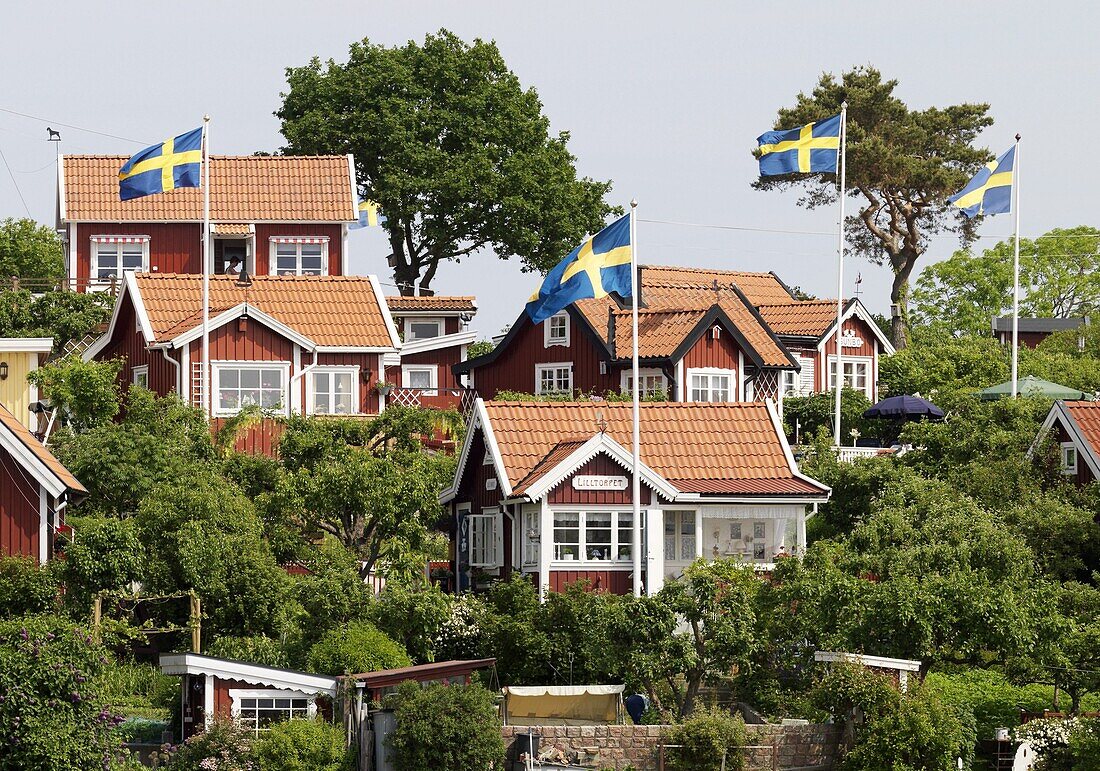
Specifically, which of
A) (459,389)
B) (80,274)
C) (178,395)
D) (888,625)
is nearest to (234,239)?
(80,274)

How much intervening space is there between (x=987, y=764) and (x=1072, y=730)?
2233 millimetres

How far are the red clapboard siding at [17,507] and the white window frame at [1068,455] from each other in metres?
25.1

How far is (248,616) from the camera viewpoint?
126 feet

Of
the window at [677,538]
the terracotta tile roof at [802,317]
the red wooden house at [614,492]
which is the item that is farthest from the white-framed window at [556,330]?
the window at [677,538]

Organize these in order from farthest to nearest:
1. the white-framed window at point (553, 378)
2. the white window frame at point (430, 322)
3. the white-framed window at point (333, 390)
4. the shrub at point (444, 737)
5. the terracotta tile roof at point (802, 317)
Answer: the white window frame at point (430, 322), the terracotta tile roof at point (802, 317), the white-framed window at point (553, 378), the white-framed window at point (333, 390), the shrub at point (444, 737)

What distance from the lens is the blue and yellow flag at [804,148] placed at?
56906 millimetres

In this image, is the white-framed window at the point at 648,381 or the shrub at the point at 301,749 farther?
the white-framed window at the point at 648,381

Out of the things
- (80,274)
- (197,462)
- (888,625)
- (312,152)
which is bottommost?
(888,625)

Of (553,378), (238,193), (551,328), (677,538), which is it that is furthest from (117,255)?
(677,538)

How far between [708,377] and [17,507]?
959 inches

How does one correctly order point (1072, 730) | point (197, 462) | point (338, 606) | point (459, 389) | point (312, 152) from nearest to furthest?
point (1072, 730), point (338, 606), point (197, 462), point (459, 389), point (312, 152)

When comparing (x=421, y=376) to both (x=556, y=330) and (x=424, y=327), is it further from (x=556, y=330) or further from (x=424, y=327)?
(x=556, y=330)

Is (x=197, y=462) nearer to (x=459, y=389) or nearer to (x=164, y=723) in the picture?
(x=164, y=723)

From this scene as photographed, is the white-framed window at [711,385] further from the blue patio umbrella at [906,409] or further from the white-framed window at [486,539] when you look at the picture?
the white-framed window at [486,539]
